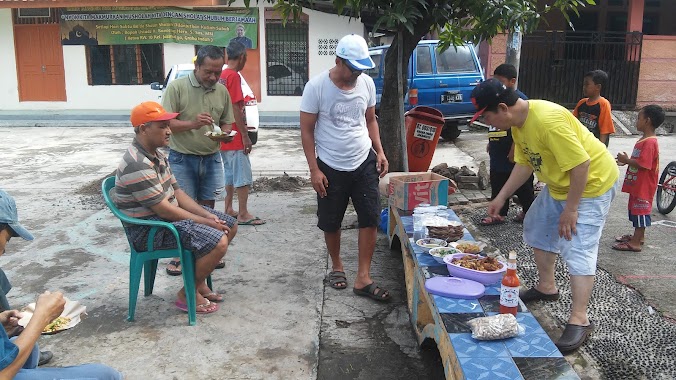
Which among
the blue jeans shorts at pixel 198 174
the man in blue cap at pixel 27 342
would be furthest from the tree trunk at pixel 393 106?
the man in blue cap at pixel 27 342

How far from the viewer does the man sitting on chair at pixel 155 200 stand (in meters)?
3.64

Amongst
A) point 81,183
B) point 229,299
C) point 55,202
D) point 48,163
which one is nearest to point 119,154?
point 48,163

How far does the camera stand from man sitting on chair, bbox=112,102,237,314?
11.9 ft

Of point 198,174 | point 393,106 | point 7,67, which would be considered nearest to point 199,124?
point 198,174

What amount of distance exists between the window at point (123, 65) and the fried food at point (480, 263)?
14.9m

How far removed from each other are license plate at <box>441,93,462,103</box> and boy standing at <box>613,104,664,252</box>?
618 centimetres

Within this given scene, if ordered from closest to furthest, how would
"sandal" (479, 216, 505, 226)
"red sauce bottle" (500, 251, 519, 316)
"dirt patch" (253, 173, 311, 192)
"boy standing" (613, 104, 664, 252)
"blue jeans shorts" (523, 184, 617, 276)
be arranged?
"red sauce bottle" (500, 251, 519, 316), "blue jeans shorts" (523, 184, 617, 276), "boy standing" (613, 104, 664, 252), "sandal" (479, 216, 505, 226), "dirt patch" (253, 173, 311, 192)

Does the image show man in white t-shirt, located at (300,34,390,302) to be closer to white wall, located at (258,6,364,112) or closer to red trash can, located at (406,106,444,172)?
red trash can, located at (406,106,444,172)

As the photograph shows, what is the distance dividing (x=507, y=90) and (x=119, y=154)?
29.9ft

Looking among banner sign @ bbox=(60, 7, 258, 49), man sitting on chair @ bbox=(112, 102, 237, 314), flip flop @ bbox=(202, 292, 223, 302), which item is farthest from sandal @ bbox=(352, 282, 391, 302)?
banner sign @ bbox=(60, 7, 258, 49)

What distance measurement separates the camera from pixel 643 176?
530 cm

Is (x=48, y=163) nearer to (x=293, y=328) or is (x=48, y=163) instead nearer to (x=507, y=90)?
(x=293, y=328)

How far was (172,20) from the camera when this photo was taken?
1630cm

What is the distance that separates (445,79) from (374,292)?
7.87 m
